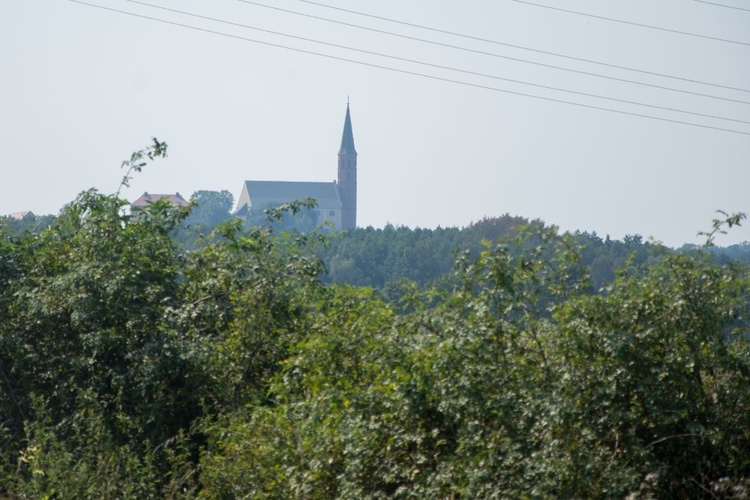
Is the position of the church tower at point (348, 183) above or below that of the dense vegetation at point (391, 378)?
above

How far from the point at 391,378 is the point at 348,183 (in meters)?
162

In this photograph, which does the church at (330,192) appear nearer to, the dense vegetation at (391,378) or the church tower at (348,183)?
the church tower at (348,183)

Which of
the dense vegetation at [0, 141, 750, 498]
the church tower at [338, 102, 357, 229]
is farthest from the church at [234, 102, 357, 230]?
the dense vegetation at [0, 141, 750, 498]

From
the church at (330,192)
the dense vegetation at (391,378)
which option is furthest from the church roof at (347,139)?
the dense vegetation at (391,378)

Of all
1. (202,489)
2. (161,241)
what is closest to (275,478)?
(202,489)

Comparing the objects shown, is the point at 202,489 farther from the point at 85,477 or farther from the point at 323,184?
the point at 323,184

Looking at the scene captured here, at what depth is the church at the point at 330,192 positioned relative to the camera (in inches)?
6575

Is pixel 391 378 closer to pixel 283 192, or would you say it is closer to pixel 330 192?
pixel 330 192

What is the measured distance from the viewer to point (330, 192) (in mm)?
173000

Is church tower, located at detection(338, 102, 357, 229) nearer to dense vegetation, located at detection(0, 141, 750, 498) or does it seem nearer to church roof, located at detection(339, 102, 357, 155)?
church roof, located at detection(339, 102, 357, 155)

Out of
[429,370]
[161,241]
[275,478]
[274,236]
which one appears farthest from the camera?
[274,236]

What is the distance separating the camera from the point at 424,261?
319ft

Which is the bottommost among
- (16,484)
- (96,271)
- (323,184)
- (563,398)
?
(16,484)

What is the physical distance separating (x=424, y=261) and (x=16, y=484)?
88384 mm
